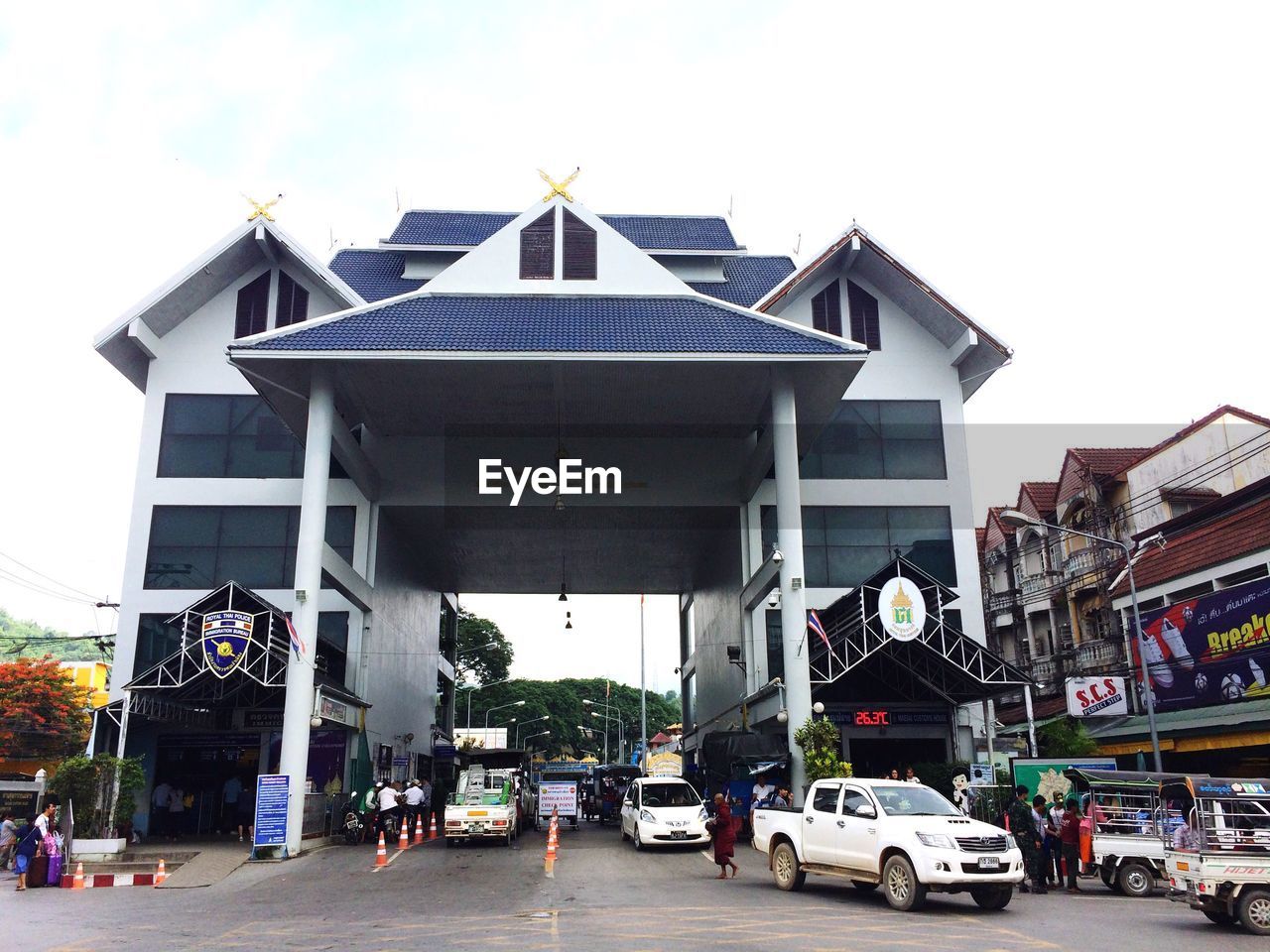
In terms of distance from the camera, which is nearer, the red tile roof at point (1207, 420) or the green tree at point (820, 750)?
the green tree at point (820, 750)

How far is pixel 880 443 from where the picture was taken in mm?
33312

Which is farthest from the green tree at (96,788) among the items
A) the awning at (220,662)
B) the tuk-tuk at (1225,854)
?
the tuk-tuk at (1225,854)

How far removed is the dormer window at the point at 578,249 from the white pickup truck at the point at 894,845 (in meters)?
→ 18.2

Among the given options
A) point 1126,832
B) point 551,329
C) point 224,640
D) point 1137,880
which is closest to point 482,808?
point 224,640

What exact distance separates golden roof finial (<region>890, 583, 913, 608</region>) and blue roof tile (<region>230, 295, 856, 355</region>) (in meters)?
6.37

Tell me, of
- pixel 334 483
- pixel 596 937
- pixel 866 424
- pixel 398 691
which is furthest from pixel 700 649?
pixel 596 937

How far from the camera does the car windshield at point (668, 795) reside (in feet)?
78.4

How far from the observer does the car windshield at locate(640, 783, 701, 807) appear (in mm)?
23906

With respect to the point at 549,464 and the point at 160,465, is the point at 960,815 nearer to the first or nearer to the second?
the point at 549,464

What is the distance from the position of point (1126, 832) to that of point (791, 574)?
10.6 m

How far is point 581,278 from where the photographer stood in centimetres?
3019

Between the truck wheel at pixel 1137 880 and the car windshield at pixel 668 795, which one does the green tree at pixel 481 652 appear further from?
the truck wheel at pixel 1137 880

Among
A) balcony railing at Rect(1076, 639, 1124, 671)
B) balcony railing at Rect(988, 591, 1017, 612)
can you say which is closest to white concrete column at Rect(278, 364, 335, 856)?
balcony railing at Rect(1076, 639, 1124, 671)

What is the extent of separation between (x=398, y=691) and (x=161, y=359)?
15183mm
